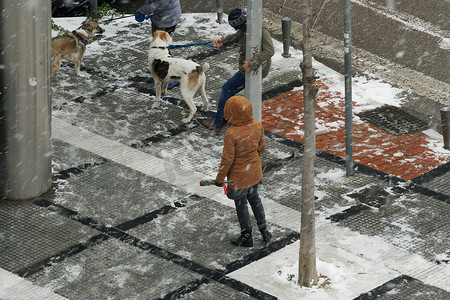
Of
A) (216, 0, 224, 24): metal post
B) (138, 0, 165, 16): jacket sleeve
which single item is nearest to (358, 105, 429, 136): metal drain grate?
(138, 0, 165, 16): jacket sleeve

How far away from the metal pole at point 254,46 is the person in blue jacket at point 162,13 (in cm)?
236

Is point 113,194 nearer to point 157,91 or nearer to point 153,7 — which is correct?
point 157,91

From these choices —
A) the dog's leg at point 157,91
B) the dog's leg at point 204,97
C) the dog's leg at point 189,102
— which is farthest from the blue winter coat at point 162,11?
the dog's leg at point 189,102

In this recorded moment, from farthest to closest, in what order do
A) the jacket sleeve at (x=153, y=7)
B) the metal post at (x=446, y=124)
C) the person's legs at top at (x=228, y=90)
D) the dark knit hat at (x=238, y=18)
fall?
the jacket sleeve at (x=153, y=7) → the person's legs at top at (x=228, y=90) → the metal post at (x=446, y=124) → the dark knit hat at (x=238, y=18)

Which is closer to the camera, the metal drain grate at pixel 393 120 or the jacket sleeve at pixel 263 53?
the jacket sleeve at pixel 263 53

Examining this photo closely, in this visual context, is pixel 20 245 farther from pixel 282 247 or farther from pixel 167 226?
pixel 282 247

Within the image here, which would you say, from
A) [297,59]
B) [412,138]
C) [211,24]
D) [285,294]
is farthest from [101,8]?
[285,294]

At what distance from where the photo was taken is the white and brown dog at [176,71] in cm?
1188

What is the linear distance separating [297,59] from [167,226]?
5.12 m

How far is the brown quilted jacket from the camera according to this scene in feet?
28.8

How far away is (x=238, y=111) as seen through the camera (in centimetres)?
874

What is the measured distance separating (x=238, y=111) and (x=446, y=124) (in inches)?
140

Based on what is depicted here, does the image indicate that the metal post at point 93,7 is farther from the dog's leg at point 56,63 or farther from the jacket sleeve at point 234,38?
the jacket sleeve at point 234,38

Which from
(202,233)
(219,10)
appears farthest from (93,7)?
(202,233)
